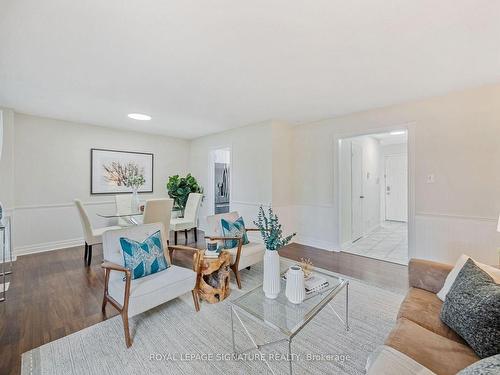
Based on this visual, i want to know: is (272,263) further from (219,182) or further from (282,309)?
(219,182)

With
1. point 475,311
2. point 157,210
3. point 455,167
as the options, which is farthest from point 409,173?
point 157,210

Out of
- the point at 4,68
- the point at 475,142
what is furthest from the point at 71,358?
the point at 475,142

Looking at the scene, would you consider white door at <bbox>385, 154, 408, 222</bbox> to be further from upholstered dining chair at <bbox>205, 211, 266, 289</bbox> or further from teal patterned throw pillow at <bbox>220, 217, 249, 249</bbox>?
teal patterned throw pillow at <bbox>220, 217, 249, 249</bbox>

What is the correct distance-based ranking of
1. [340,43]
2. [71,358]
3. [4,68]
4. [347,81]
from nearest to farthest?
[71,358] → [340,43] → [4,68] → [347,81]

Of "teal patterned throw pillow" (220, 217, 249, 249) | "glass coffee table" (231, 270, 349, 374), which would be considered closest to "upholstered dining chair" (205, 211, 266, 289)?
"teal patterned throw pillow" (220, 217, 249, 249)

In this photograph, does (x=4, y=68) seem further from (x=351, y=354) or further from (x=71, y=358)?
(x=351, y=354)

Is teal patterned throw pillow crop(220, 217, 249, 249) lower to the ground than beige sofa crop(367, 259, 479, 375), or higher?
higher

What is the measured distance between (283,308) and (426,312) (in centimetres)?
92

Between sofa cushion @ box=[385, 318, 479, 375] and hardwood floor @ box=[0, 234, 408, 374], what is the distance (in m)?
1.60

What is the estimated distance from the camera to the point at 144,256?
6.70 feet

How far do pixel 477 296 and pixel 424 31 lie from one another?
184cm

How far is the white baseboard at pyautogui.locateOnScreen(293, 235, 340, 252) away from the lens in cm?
404

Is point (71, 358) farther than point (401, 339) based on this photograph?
Yes

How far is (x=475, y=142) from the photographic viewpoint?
2.76 m
